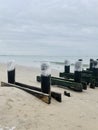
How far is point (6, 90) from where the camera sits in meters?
8.54

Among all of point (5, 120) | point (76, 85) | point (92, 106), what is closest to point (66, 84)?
point (76, 85)

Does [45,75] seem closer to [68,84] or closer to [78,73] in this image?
[68,84]

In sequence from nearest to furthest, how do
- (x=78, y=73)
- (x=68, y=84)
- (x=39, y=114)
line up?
(x=39, y=114) → (x=68, y=84) → (x=78, y=73)

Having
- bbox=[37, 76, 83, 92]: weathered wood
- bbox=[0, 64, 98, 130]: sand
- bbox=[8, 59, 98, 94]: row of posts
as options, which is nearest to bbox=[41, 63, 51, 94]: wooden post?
bbox=[8, 59, 98, 94]: row of posts

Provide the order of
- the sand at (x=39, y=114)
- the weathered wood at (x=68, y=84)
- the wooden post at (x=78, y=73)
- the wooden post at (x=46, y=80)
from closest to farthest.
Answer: the sand at (x=39, y=114) → the wooden post at (x=46, y=80) → the weathered wood at (x=68, y=84) → the wooden post at (x=78, y=73)

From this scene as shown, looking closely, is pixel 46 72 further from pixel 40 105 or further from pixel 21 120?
pixel 21 120

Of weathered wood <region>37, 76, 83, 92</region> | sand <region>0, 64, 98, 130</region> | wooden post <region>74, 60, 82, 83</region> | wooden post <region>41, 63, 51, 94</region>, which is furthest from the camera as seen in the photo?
wooden post <region>74, 60, 82, 83</region>

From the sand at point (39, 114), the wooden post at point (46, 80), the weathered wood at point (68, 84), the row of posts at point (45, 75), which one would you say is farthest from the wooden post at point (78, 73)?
the wooden post at point (46, 80)

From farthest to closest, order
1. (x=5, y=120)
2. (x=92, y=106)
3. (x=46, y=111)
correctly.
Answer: (x=92, y=106) → (x=46, y=111) → (x=5, y=120)

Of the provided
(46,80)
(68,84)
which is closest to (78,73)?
(68,84)

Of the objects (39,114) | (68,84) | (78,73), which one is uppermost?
(78,73)

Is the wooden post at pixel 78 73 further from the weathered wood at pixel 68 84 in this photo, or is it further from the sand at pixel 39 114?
the sand at pixel 39 114

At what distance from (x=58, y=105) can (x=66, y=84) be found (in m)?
4.68

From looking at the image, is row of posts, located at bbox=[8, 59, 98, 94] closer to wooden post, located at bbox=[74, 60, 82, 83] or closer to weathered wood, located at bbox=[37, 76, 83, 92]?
wooden post, located at bbox=[74, 60, 82, 83]
